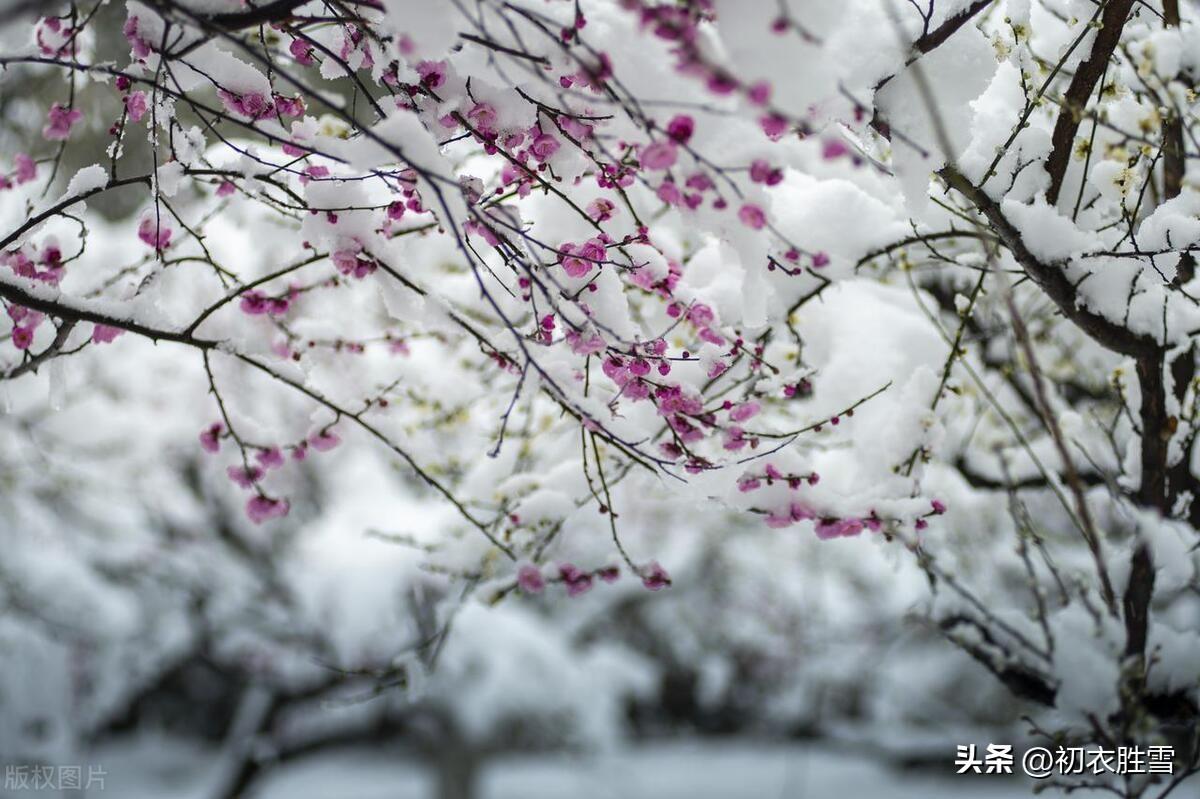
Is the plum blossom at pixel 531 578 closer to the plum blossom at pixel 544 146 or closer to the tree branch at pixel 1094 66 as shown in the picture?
the plum blossom at pixel 544 146

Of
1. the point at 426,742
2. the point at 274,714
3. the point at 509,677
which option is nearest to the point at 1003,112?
the point at 509,677

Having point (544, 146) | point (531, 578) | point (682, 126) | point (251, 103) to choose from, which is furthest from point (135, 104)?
point (531, 578)

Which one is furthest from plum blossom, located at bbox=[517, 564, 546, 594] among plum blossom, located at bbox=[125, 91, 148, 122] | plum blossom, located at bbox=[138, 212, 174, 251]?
plum blossom, located at bbox=[125, 91, 148, 122]

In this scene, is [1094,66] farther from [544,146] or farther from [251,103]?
[251,103]

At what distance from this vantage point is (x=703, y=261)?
2.15 metres

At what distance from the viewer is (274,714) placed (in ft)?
17.7

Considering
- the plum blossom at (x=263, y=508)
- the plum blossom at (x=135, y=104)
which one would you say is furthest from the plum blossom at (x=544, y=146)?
the plum blossom at (x=263, y=508)

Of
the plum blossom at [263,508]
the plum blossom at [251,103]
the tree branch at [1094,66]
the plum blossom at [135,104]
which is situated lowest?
the plum blossom at [263,508]

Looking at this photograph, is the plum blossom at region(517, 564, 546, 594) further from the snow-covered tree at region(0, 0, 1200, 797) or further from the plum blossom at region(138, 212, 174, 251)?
the plum blossom at region(138, 212, 174, 251)

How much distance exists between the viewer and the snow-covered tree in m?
1.13

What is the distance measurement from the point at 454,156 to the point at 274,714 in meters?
4.57

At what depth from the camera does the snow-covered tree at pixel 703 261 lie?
3.71ft

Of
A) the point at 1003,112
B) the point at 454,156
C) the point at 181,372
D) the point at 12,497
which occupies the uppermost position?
the point at 181,372

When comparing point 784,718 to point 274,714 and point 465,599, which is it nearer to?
point 274,714
